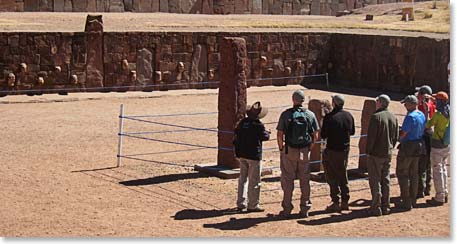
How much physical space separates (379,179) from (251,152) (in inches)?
64.4

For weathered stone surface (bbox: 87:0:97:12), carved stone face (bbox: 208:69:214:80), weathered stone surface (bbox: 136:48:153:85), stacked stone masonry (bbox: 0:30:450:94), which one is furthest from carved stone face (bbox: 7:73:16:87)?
weathered stone surface (bbox: 87:0:97:12)

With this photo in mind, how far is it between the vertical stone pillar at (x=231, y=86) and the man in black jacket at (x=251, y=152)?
6.29ft

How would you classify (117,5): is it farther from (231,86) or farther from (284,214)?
(284,214)

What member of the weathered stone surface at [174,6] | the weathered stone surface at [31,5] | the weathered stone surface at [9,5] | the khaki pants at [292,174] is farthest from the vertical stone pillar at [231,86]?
the weathered stone surface at [174,6]

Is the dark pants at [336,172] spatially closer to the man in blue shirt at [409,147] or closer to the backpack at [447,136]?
the man in blue shirt at [409,147]

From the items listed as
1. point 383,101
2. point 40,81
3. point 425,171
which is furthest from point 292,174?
point 40,81

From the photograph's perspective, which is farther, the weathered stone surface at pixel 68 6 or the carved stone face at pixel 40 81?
the weathered stone surface at pixel 68 6

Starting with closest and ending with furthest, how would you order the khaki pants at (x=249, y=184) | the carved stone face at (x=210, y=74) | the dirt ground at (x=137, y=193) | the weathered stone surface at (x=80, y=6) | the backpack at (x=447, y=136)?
the dirt ground at (x=137, y=193) → the khaki pants at (x=249, y=184) → the backpack at (x=447, y=136) → the carved stone face at (x=210, y=74) → the weathered stone surface at (x=80, y=6)

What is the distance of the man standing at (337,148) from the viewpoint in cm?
1219

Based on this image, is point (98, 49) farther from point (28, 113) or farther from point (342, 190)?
point (342, 190)

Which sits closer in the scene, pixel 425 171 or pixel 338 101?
pixel 338 101

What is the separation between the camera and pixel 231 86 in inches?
565

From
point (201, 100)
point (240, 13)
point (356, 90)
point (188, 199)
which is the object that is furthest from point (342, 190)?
point (240, 13)

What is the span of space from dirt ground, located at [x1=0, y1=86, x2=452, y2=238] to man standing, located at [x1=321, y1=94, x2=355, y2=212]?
9.2 inches
